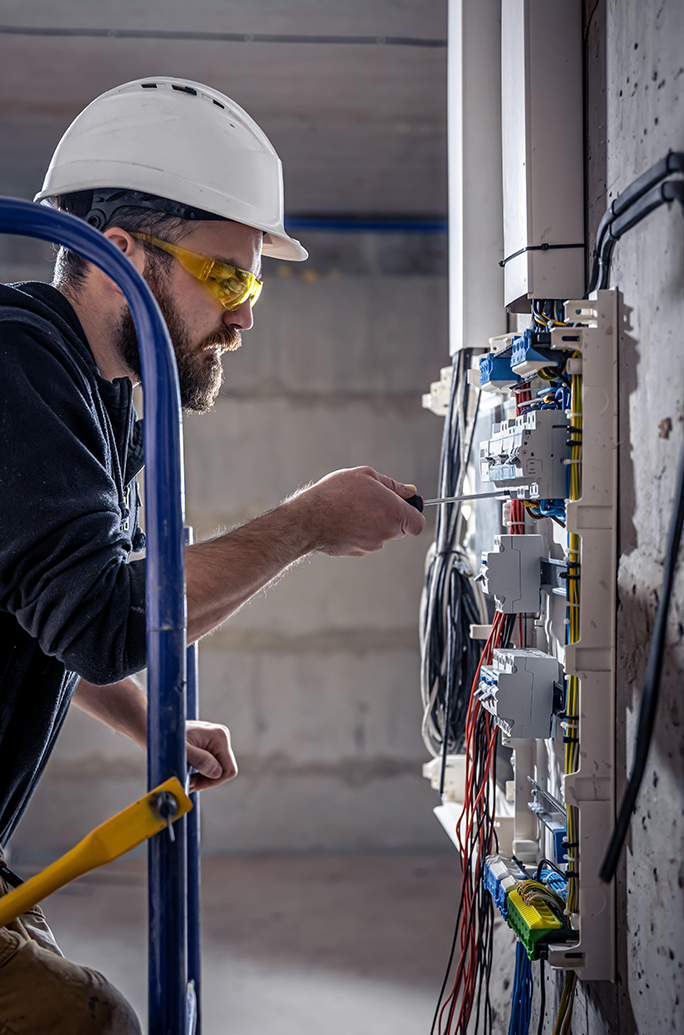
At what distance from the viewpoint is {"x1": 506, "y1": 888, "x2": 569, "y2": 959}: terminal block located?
1.15 meters

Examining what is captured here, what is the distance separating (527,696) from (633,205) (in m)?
0.72

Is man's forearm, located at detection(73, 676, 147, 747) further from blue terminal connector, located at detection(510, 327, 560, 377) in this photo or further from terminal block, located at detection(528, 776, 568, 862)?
blue terminal connector, located at detection(510, 327, 560, 377)

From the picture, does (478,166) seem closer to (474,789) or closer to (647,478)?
(647,478)

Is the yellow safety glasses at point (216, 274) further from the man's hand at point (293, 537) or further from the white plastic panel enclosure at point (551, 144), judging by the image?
the white plastic panel enclosure at point (551, 144)

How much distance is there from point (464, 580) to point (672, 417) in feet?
3.22

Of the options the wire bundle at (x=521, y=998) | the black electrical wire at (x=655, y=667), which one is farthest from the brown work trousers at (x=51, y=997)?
the wire bundle at (x=521, y=998)

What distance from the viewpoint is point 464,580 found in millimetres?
1903

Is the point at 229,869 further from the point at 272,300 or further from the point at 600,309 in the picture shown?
the point at 600,309

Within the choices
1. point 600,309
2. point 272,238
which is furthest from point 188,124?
point 600,309

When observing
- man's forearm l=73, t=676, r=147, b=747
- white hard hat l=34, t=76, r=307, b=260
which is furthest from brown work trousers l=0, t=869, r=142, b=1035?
white hard hat l=34, t=76, r=307, b=260

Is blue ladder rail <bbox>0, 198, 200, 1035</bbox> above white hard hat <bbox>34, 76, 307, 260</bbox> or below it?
below

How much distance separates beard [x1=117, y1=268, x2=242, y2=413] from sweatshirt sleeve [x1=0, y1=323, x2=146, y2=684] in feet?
0.74

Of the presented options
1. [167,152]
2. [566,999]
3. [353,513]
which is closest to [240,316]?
[167,152]

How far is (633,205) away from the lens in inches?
41.5
